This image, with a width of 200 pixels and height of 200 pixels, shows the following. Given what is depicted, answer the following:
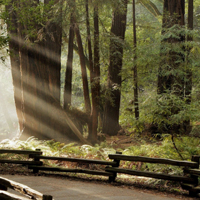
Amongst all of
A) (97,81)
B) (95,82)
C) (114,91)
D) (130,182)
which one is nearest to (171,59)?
(97,81)

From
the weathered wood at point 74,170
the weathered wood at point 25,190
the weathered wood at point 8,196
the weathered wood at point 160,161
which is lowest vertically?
the weathered wood at point 74,170

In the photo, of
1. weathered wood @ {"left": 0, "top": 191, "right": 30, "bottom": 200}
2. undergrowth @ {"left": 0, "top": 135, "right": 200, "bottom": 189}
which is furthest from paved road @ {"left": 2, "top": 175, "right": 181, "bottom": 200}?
weathered wood @ {"left": 0, "top": 191, "right": 30, "bottom": 200}

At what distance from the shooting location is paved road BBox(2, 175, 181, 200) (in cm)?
718

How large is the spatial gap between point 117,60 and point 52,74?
3.77 m

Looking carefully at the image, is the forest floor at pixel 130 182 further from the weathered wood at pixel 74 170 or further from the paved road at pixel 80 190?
the paved road at pixel 80 190

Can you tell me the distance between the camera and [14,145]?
13320 millimetres

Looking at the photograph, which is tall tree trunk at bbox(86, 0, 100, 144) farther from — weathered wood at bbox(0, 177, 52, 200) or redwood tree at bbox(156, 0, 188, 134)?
weathered wood at bbox(0, 177, 52, 200)

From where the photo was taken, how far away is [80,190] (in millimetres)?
7797

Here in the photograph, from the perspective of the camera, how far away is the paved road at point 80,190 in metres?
7.18

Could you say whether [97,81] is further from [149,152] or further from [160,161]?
[160,161]

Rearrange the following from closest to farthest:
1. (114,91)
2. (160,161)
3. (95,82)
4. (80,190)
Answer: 1. (80,190)
2. (160,161)
3. (95,82)
4. (114,91)

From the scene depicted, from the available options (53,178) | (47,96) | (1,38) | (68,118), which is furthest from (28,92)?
(53,178)

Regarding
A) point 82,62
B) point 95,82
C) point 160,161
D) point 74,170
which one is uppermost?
point 82,62

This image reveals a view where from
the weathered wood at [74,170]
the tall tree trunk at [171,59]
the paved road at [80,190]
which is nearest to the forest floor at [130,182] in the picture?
the weathered wood at [74,170]
